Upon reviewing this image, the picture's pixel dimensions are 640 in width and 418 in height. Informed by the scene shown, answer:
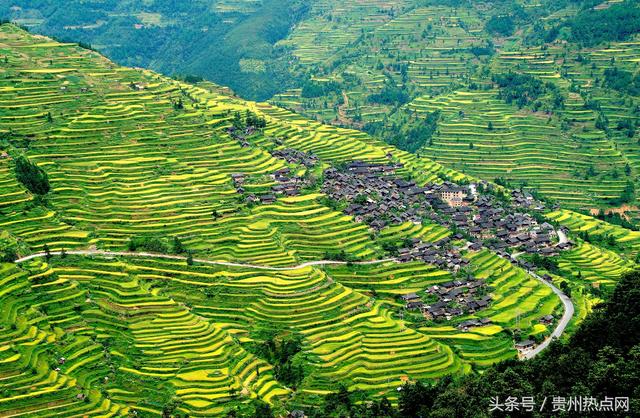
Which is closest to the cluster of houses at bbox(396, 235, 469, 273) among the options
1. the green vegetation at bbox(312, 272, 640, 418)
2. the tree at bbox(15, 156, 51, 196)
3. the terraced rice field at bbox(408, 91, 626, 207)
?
the green vegetation at bbox(312, 272, 640, 418)

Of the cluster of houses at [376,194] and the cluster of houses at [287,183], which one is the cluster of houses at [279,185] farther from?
the cluster of houses at [376,194]

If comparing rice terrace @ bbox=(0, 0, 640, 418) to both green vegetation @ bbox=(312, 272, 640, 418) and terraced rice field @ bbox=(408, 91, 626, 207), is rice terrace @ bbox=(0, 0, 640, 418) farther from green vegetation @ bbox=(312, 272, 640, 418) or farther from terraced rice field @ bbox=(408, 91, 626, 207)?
terraced rice field @ bbox=(408, 91, 626, 207)

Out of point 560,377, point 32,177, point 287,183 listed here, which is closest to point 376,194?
point 287,183

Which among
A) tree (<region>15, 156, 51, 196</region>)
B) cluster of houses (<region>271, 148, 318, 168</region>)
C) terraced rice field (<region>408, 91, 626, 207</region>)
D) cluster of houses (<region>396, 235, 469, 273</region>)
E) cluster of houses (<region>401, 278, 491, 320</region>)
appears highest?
tree (<region>15, 156, 51, 196</region>)

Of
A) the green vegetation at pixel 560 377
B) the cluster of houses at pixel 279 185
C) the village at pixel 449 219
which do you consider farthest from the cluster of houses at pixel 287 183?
the green vegetation at pixel 560 377

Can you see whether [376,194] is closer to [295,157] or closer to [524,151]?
[295,157]

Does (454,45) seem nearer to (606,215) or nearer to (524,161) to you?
(524,161)
